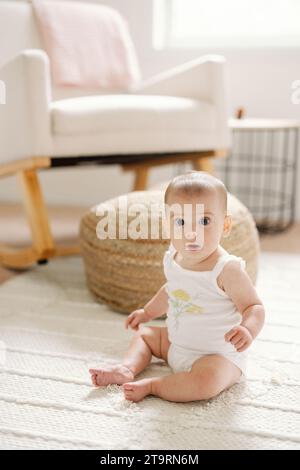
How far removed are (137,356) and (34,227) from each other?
30.2 inches

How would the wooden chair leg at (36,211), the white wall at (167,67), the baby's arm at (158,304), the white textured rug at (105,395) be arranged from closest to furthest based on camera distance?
the white textured rug at (105,395)
the baby's arm at (158,304)
the wooden chair leg at (36,211)
the white wall at (167,67)

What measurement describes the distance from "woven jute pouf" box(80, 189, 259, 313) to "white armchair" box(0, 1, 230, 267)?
30cm

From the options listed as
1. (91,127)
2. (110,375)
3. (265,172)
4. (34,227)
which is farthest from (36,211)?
(265,172)

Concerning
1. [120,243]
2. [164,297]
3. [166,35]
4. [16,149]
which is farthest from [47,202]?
[164,297]

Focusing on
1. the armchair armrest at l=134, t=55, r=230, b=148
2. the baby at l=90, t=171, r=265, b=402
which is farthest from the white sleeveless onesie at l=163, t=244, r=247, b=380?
the armchair armrest at l=134, t=55, r=230, b=148

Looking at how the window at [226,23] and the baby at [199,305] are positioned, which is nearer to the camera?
the baby at [199,305]

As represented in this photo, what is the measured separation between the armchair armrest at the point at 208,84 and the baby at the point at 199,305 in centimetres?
94

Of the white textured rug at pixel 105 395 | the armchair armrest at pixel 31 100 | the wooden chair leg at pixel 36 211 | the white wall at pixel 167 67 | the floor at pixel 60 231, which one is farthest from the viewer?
the white wall at pixel 167 67

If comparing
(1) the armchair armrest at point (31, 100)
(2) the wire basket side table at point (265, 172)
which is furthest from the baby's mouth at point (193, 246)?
(2) the wire basket side table at point (265, 172)

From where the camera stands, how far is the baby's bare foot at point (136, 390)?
2.97ft

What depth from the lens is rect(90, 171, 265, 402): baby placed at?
89 centimetres

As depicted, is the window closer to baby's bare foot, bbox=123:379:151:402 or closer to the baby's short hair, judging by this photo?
the baby's short hair

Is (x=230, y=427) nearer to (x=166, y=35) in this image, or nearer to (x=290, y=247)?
(x=290, y=247)

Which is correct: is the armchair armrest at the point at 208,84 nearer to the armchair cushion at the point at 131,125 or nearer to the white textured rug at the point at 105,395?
the armchair cushion at the point at 131,125
